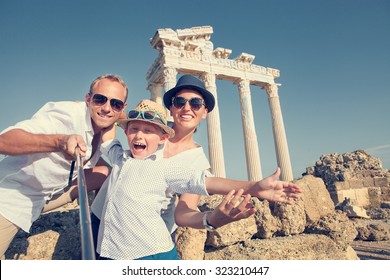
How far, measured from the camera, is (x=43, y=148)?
2.44 m

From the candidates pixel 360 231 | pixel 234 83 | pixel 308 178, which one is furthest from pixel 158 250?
pixel 234 83

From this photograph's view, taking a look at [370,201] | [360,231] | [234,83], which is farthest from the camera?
[234,83]

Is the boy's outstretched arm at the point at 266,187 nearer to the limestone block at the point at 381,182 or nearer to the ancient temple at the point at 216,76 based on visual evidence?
the ancient temple at the point at 216,76

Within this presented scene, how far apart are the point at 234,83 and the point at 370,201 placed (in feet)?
42.5

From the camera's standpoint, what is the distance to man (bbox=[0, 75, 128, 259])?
7.96 ft

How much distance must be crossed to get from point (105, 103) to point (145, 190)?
44.5 inches

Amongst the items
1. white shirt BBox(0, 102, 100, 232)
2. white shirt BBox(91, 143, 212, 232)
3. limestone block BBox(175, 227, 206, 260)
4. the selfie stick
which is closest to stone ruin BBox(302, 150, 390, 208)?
limestone block BBox(175, 227, 206, 260)

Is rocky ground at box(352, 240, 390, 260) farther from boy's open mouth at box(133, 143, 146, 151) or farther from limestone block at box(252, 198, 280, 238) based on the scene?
boy's open mouth at box(133, 143, 146, 151)

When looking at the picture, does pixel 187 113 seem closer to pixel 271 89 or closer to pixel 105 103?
pixel 105 103

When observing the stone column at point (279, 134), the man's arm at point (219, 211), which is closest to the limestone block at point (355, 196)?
the stone column at point (279, 134)

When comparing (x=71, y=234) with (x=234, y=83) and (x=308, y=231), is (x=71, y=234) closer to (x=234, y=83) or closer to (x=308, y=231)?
(x=308, y=231)

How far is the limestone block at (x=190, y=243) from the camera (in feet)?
11.0

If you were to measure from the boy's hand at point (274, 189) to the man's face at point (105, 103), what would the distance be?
66.5 inches

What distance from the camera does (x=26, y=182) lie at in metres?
2.70
